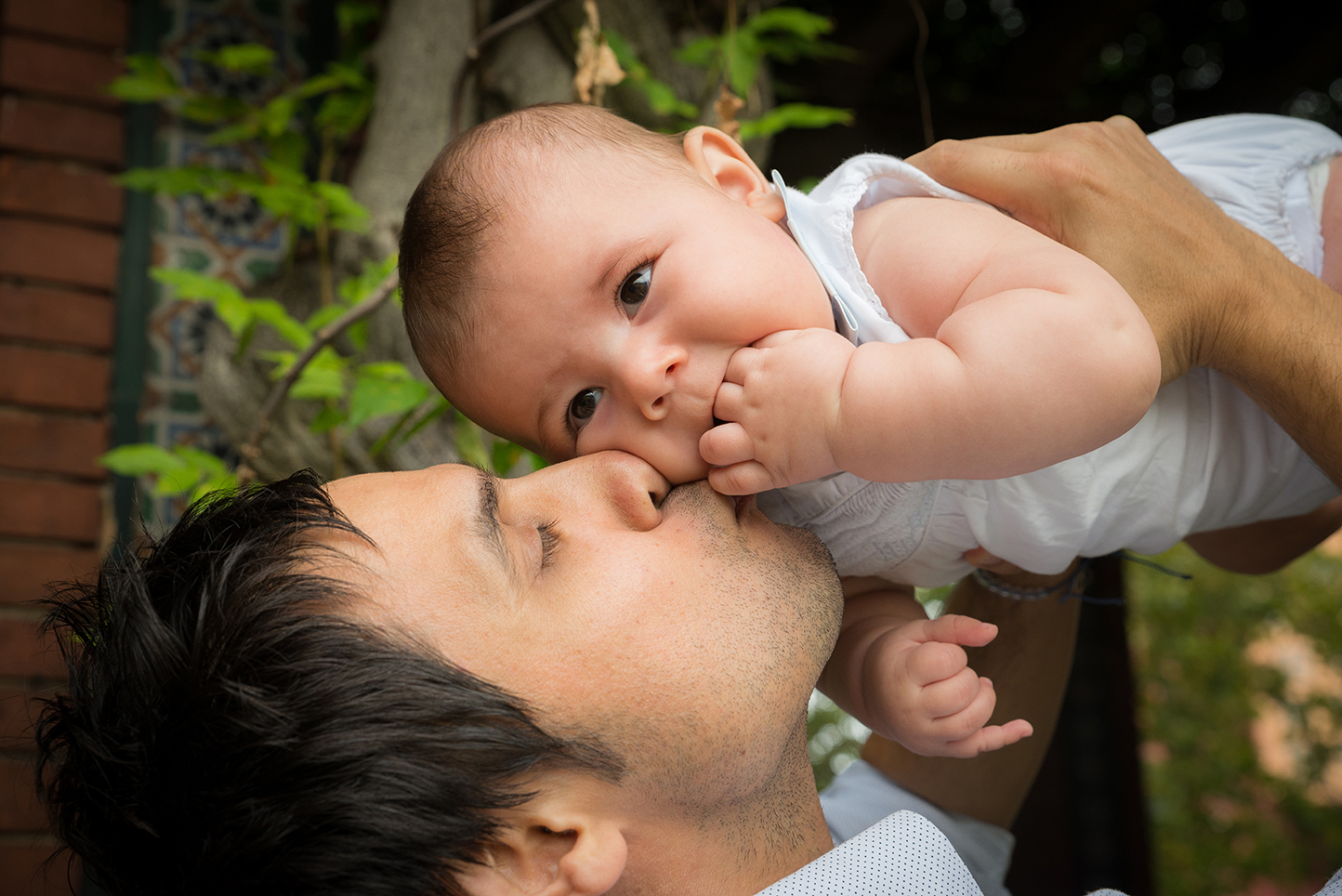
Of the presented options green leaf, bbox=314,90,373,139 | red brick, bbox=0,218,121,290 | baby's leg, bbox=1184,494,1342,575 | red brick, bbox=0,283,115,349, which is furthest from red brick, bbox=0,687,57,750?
baby's leg, bbox=1184,494,1342,575

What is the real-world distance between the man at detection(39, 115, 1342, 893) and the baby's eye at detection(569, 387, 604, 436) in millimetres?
69

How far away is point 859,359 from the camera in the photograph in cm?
96

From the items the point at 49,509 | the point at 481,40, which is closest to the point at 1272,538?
the point at 481,40

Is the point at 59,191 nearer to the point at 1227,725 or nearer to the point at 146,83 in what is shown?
the point at 146,83

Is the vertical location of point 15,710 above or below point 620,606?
below

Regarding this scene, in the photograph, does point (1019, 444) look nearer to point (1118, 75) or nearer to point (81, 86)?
point (81, 86)

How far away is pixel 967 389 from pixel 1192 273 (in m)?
0.46

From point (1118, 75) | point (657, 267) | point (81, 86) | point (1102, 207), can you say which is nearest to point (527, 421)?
point (657, 267)

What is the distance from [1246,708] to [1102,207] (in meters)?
6.10

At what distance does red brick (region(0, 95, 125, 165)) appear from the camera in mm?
2787

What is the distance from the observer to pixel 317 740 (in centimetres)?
98

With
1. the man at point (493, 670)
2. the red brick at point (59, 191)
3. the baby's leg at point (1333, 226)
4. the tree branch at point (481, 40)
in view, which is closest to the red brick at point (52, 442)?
the red brick at point (59, 191)

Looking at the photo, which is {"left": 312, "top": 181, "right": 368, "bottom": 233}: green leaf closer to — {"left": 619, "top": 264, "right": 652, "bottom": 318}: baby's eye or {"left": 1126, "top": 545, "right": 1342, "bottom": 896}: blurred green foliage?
{"left": 619, "top": 264, "right": 652, "bottom": 318}: baby's eye

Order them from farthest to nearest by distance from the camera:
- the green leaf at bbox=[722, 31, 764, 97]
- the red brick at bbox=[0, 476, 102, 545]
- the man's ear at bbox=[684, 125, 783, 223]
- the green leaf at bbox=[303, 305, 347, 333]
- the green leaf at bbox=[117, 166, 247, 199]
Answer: the red brick at bbox=[0, 476, 102, 545] < the green leaf at bbox=[117, 166, 247, 199] < the green leaf at bbox=[722, 31, 764, 97] < the green leaf at bbox=[303, 305, 347, 333] < the man's ear at bbox=[684, 125, 783, 223]
